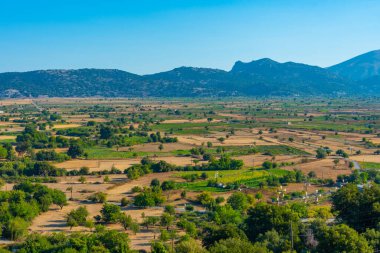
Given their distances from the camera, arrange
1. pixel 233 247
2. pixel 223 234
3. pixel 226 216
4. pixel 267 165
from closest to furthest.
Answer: pixel 233 247 → pixel 223 234 → pixel 226 216 → pixel 267 165

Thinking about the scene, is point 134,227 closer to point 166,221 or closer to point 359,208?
point 166,221

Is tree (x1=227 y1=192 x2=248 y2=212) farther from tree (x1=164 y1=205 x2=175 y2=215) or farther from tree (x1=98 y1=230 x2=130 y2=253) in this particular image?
tree (x1=98 y1=230 x2=130 y2=253)

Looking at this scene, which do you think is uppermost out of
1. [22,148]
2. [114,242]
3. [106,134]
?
[106,134]

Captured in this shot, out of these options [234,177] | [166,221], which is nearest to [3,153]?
[234,177]

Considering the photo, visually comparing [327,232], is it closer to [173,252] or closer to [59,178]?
[173,252]

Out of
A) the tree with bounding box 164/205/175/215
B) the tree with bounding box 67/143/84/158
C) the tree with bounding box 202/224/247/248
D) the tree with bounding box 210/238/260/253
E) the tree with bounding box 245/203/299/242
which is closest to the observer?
the tree with bounding box 210/238/260/253

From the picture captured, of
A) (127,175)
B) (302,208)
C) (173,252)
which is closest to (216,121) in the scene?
(127,175)

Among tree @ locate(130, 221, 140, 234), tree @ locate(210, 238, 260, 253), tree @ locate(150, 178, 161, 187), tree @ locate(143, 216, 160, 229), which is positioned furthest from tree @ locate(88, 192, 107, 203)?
tree @ locate(210, 238, 260, 253)

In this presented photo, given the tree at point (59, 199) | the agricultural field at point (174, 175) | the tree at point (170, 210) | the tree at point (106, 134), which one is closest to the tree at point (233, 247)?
the agricultural field at point (174, 175)

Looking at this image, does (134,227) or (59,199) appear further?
(59,199)
